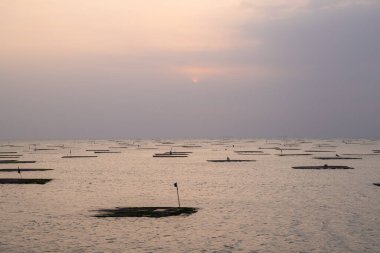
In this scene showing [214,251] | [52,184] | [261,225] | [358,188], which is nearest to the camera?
[214,251]

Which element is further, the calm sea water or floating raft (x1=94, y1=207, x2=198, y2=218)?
floating raft (x1=94, y1=207, x2=198, y2=218)

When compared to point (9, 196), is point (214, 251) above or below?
below

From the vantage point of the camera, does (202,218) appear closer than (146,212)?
Yes

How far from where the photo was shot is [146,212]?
883 inches

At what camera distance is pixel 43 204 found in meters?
25.2

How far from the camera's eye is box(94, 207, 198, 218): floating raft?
21.7 m

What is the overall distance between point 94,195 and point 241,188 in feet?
31.4

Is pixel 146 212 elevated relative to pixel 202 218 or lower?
elevated

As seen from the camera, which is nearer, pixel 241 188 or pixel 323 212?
pixel 323 212

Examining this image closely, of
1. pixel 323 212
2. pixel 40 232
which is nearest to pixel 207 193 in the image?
pixel 323 212

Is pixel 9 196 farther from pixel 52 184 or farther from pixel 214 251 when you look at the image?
pixel 214 251

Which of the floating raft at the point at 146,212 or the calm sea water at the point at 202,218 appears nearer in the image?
the calm sea water at the point at 202,218

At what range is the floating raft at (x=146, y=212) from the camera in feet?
71.2

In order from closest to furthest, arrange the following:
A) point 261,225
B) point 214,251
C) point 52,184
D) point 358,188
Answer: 1. point 214,251
2. point 261,225
3. point 358,188
4. point 52,184
